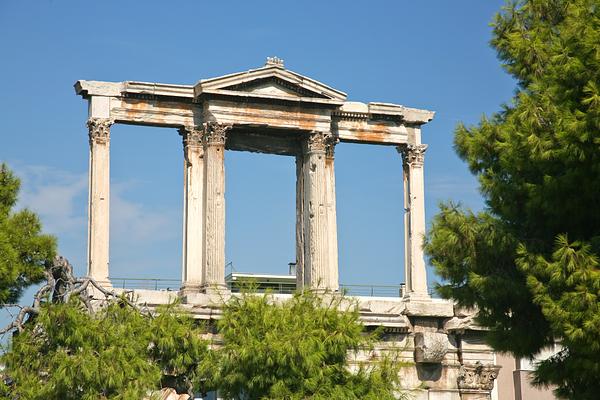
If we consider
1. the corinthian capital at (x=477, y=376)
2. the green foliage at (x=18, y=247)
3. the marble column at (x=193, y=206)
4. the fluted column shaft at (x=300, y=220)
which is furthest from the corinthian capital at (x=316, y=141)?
the green foliage at (x=18, y=247)

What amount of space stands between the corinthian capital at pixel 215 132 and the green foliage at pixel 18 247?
6450mm

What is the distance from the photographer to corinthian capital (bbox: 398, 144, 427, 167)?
33031mm

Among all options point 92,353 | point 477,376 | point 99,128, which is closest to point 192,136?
point 99,128

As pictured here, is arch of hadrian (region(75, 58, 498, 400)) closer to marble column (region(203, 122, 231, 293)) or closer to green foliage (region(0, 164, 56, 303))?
marble column (region(203, 122, 231, 293))

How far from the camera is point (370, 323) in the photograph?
30703 mm

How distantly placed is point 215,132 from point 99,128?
2485 mm

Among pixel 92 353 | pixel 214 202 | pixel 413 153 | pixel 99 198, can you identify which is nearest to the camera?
pixel 92 353

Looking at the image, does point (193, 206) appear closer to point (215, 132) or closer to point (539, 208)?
point (215, 132)

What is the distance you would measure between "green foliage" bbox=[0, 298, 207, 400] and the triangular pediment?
8112mm

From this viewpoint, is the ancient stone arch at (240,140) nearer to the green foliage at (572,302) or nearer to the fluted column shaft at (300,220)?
the fluted column shaft at (300,220)

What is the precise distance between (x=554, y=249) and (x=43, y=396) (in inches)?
324

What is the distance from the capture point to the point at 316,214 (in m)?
31.6

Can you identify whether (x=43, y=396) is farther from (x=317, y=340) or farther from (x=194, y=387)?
(x=317, y=340)

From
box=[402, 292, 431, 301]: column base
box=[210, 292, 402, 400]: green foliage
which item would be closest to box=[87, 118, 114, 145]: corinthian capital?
box=[210, 292, 402, 400]: green foliage
